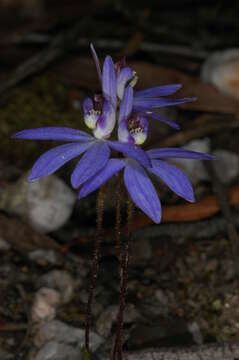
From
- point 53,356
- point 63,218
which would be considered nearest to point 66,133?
point 53,356

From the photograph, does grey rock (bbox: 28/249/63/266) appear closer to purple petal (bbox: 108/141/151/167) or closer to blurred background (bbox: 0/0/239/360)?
blurred background (bbox: 0/0/239/360)

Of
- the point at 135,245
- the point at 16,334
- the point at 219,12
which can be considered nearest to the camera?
the point at 16,334

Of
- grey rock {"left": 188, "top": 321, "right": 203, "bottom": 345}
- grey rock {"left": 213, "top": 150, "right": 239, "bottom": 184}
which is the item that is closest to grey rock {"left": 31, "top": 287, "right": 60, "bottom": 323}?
grey rock {"left": 188, "top": 321, "right": 203, "bottom": 345}

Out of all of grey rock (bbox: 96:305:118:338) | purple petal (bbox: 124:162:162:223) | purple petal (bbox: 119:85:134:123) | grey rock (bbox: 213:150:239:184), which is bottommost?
grey rock (bbox: 96:305:118:338)

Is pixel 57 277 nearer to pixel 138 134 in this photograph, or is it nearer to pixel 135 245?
pixel 135 245

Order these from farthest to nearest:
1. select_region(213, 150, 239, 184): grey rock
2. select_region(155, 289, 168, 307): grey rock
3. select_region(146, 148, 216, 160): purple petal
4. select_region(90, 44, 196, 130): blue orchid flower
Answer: select_region(213, 150, 239, 184): grey rock, select_region(155, 289, 168, 307): grey rock, select_region(90, 44, 196, 130): blue orchid flower, select_region(146, 148, 216, 160): purple petal

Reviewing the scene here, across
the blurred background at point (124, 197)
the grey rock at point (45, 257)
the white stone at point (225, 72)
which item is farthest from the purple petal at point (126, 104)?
the white stone at point (225, 72)

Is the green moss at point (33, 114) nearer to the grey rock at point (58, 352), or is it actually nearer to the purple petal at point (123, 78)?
the grey rock at point (58, 352)
